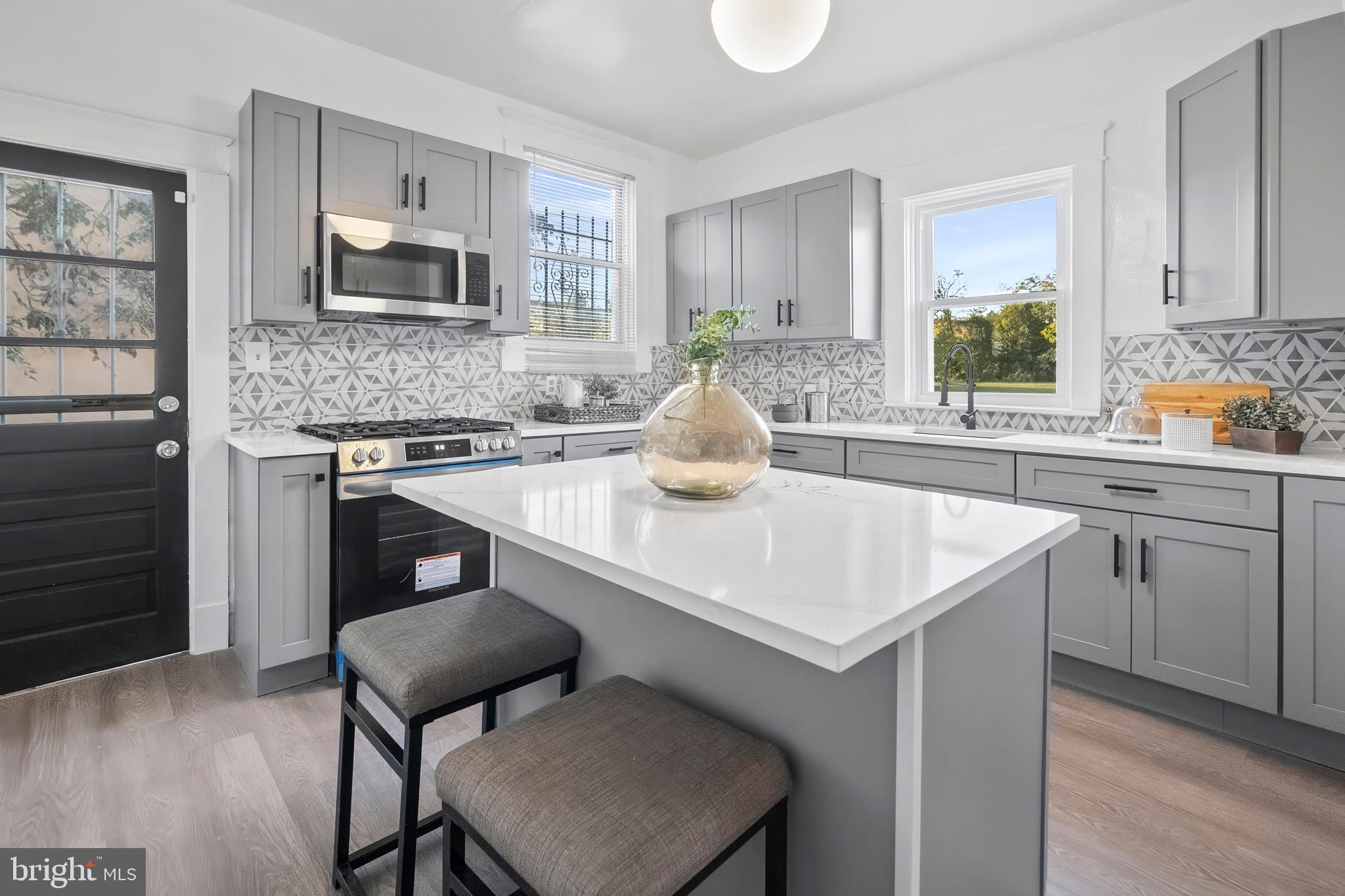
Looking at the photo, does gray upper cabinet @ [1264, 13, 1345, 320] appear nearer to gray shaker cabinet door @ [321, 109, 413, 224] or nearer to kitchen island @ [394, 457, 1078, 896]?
kitchen island @ [394, 457, 1078, 896]

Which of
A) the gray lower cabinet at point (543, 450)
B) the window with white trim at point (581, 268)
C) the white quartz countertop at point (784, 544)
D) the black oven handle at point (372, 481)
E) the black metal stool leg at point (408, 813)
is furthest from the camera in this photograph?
the window with white trim at point (581, 268)

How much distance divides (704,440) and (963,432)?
97.4 inches

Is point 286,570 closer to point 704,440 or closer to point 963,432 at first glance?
point 704,440

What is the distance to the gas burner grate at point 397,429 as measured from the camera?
285 cm

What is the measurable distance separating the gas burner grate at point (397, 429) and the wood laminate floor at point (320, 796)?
104cm

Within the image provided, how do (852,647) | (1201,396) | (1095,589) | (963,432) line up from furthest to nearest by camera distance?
1. (963,432)
2. (1201,396)
3. (1095,589)
4. (852,647)

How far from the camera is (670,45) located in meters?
3.37

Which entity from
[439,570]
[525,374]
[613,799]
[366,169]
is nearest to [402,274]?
[366,169]

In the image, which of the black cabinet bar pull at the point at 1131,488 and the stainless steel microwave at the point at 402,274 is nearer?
the black cabinet bar pull at the point at 1131,488

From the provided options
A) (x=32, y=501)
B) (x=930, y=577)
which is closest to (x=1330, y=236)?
(x=930, y=577)

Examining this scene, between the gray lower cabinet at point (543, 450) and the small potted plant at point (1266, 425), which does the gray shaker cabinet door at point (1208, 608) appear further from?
the gray lower cabinet at point (543, 450)

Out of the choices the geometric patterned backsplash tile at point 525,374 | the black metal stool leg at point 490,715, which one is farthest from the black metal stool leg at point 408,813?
the geometric patterned backsplash tile at point 525,374
